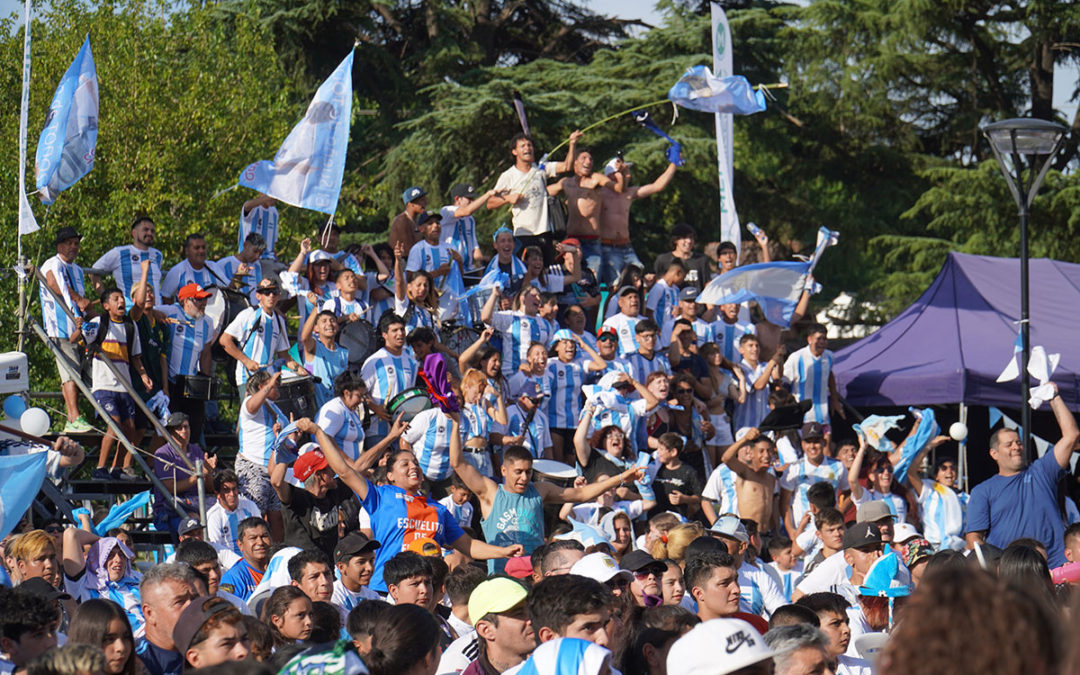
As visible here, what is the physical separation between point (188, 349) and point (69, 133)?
2.11m

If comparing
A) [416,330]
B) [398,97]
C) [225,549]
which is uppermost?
[398,97]

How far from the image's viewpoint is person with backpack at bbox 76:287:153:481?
11.5 meters

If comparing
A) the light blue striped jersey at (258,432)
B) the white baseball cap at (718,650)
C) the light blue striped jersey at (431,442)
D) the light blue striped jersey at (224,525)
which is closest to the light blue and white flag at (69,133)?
the light blue striped jersey at (258,432)

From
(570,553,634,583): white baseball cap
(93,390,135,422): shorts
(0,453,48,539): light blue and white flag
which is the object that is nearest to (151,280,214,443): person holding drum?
(93,390,135,422): shorts

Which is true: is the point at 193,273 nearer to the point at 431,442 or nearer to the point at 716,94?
the point at 431,442

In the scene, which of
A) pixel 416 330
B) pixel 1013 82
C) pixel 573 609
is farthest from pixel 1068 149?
pixel 573 609

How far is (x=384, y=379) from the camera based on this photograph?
11891 mm

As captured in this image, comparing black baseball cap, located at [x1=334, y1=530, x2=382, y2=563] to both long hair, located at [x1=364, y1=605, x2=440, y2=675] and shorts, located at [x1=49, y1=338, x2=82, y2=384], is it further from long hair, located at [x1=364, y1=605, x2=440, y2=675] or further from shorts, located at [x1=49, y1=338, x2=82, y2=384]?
shorts, located at [x1=49, y1=338, x2=82, y2=384]

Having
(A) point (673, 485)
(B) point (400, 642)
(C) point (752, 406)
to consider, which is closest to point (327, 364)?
(A) point (673, 485)

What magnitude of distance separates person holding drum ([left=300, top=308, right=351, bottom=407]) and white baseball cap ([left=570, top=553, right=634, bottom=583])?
576 cm

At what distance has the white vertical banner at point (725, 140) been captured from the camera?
17500mm

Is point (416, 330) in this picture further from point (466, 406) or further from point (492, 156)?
point (492, 156)

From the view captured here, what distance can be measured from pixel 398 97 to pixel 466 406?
17.5 m

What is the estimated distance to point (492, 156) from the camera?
2566 cm
